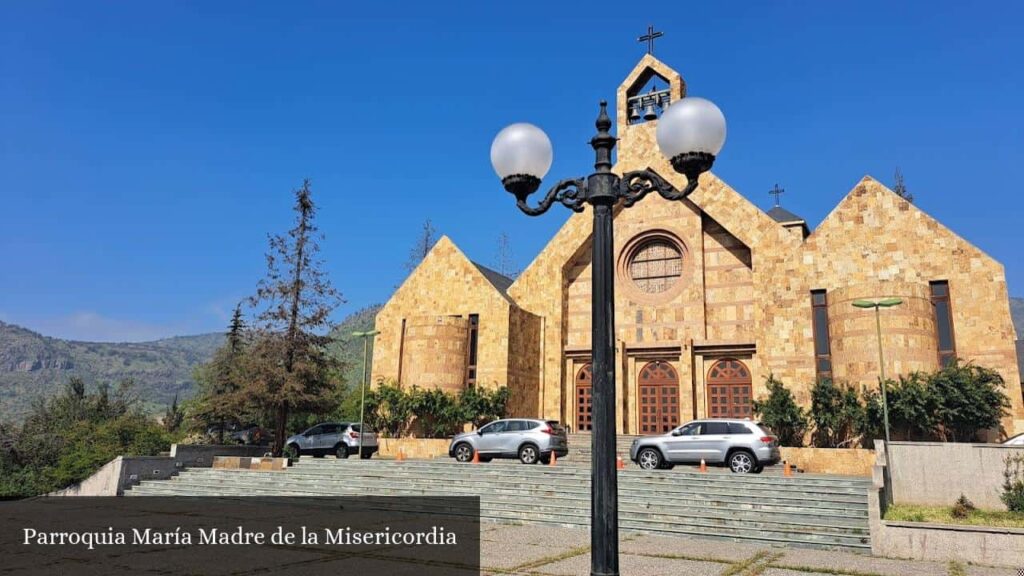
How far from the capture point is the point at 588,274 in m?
30.9

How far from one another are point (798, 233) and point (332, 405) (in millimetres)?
19467

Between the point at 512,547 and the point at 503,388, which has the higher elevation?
the point at 503,388

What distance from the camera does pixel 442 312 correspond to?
3041cm

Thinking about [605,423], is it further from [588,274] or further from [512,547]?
[588,274]

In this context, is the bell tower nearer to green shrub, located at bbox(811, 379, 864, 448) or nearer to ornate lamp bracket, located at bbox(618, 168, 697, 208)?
green shrub, located at bbox(811, 379, 864, 448)

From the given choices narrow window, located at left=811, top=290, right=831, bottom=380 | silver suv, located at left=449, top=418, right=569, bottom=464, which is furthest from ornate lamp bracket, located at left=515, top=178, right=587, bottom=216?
narrow window, located at left=811, top=290, right=831, bottom=380

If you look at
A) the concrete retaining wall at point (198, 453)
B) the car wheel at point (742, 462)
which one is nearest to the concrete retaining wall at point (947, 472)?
the car wheel at point (742, 462)

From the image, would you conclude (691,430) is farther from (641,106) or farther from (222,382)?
(222,382)

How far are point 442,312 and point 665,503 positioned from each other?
1787 cm

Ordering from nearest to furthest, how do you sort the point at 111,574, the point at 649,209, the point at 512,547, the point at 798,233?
1. the point at 111,574
2. the point at 512,547
3. the point at 798,233
4. the point at 649,209

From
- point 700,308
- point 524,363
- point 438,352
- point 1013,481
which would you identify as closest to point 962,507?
point 1013,481

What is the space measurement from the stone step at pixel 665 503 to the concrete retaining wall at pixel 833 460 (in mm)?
8194

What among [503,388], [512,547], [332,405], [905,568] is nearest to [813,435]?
[503,388]

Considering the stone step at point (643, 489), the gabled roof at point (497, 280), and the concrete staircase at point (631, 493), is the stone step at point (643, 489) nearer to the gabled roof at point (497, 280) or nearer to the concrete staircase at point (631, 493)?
the concrete staircase at point (631, 493)
